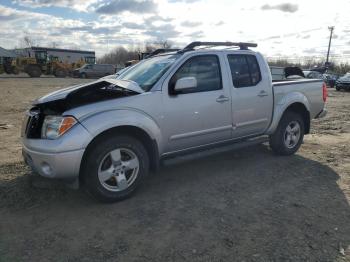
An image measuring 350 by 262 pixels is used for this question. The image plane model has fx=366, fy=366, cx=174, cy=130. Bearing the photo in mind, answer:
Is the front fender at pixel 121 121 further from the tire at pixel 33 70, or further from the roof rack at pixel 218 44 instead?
the tire at pixel 33 70

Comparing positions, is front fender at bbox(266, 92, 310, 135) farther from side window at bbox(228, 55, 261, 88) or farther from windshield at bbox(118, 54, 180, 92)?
windshield at bbox(118, 54, 180, 92)

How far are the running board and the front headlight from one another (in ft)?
4.52

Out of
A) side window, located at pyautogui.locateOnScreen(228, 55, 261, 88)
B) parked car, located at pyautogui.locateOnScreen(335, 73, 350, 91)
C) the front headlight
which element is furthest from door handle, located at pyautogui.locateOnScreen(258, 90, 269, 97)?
parked car, located at pyautogui.locateOnScreen(335, 73, 350, 91)

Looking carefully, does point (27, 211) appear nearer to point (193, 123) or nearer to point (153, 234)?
point (153, 234)

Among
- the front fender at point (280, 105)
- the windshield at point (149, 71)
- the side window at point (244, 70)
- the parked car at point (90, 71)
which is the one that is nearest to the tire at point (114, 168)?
the windshield at point (149, 71)

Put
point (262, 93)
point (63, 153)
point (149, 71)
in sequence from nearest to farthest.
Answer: point (63, 153) → point (149, 71) → point (262, 93)

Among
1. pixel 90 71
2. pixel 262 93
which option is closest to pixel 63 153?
pixel 262 93

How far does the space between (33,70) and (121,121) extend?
3968cm

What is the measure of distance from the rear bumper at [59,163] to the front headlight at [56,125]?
0.23m

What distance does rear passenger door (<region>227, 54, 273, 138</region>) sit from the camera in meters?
5.55

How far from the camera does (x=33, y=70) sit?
133 ft

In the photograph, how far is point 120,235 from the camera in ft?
12.1

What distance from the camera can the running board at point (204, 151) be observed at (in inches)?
194

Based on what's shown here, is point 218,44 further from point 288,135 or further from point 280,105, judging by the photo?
point 288,135
